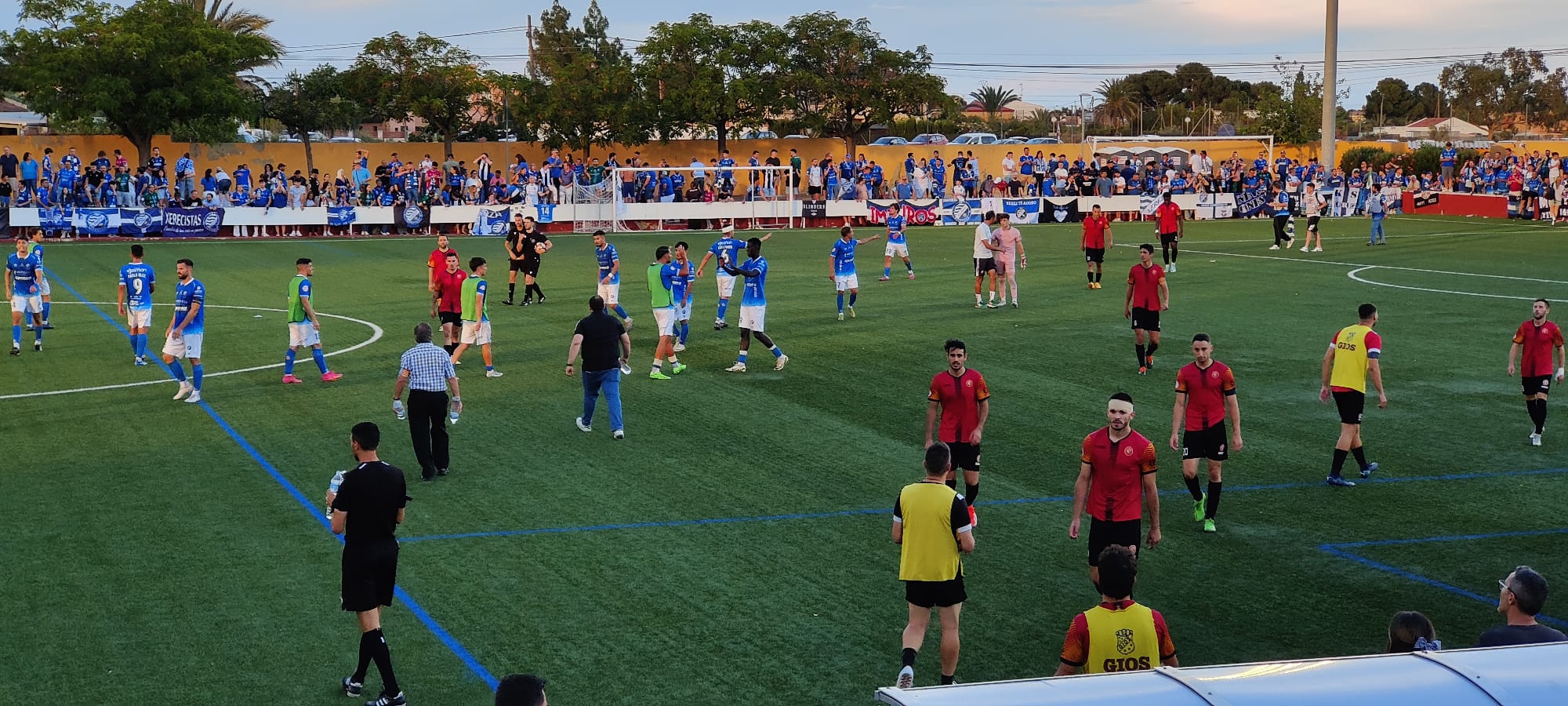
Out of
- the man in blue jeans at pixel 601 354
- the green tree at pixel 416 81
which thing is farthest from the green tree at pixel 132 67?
the man in blue jeans at pixel 601 354

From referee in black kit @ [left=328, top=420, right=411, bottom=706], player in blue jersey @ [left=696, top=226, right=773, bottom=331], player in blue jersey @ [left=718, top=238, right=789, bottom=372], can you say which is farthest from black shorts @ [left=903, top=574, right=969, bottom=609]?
player in blue jersey @ [left=696, top=226, right=773, bottom=331]

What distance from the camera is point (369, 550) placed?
9609 millimetres

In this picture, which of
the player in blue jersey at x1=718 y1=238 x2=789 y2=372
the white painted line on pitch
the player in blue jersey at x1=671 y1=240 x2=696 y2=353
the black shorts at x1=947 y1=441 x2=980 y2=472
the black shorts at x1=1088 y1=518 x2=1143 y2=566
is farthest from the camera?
the player in blue jersey at x1=671 y1=240 x2=696 y2=353

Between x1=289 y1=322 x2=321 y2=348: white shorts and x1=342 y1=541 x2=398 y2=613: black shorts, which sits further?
x1=289 y1=322 x2=321 y2=348: white shorts

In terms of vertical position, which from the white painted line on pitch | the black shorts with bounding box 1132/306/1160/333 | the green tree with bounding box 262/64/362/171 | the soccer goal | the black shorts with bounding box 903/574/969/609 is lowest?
the black shorts with bounding box 903/574/969/609

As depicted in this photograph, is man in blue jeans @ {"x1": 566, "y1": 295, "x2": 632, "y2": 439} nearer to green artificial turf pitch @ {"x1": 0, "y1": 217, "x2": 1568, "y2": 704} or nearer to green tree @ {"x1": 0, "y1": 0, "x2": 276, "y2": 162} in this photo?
green artificial turf pitch @ {"x1": 0, "y1": 217, "x2": 1568, "y2": 704}

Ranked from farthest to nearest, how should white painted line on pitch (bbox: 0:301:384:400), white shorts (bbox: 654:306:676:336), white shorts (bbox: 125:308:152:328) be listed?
white shorts (bbox: 654:306:676:336), white shorts (bbox: 125:308:152:328), white painted line on pitch (bbox: 0:301:384:400)

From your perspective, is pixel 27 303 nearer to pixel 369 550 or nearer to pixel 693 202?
pixel 369 550

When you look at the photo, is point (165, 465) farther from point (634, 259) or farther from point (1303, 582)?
point (634, 259)

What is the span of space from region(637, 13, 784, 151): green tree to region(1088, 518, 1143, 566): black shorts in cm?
5135

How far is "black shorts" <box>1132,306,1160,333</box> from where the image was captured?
21.7 metres

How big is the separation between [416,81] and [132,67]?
11.6 meters

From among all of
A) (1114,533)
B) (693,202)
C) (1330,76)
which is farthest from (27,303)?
(1330,76)

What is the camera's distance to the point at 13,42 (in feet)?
174
